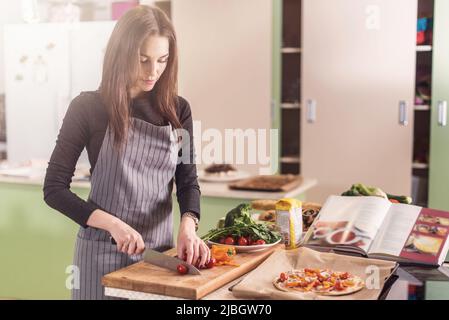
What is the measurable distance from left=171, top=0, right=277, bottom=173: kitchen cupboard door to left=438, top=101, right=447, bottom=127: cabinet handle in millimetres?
1096

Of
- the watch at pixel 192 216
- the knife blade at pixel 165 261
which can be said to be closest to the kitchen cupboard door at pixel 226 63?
the watch at pixel 192 216

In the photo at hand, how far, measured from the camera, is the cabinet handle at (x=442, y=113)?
13.0ft

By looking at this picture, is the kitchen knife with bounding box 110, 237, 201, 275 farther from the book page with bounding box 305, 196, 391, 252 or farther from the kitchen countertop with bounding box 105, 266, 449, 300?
the book page with bounding box 305, 196, 391, 252

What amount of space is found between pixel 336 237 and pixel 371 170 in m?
2.65

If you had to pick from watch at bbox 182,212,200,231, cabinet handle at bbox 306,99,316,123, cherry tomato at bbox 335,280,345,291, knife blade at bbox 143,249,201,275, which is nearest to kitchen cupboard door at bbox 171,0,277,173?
cabinet handle at bbox 306,99,316,123

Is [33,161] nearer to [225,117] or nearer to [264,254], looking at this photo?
[225,117]

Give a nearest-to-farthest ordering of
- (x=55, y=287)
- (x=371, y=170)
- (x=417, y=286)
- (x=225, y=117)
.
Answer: (x=417, y=286) → (x=55, y=287) → (x=371, y=170) → (x=225, y=117)

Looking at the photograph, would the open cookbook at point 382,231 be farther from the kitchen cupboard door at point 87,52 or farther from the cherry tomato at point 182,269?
the kitchen cupboard door at point 87,52

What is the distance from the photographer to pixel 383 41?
4.09 meters

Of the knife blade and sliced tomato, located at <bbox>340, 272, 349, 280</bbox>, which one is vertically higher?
Answer: the knife blade

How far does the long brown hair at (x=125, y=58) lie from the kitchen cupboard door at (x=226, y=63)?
100 inches

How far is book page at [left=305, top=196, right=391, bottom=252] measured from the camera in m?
1.69

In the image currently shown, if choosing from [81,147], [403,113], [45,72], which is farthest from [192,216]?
[45,72]

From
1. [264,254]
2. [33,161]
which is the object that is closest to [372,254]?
[264,254]
